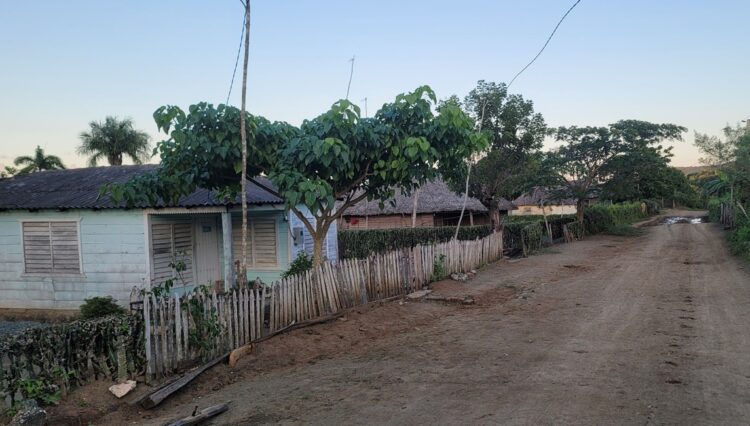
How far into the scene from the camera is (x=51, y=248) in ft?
38.6

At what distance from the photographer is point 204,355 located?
701cm

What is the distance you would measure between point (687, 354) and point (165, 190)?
8094mm

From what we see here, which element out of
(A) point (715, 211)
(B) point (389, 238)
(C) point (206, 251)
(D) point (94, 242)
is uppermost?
(D) point (94, 242)

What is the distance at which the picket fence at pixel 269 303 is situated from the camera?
6570 mm

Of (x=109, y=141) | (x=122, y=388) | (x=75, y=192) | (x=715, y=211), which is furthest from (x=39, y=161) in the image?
(x=715, y=211)

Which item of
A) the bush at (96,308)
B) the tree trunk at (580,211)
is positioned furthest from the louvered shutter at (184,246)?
the tree trunk at (580,211)

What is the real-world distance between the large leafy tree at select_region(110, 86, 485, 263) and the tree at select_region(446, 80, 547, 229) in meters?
15.1

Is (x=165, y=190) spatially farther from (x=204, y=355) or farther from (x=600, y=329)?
(x=600, y=329)

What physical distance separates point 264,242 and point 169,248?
255cm

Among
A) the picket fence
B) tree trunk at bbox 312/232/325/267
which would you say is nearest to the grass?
the picket fence

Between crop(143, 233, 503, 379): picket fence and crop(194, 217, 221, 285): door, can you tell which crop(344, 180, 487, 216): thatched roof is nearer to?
crop(194, 217, 221, 285): door

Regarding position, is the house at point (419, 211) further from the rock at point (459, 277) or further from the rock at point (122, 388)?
the rock at point (122, 388)

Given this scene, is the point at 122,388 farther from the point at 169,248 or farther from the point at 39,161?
the point at 39,161

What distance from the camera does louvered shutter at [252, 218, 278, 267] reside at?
1384 cm
